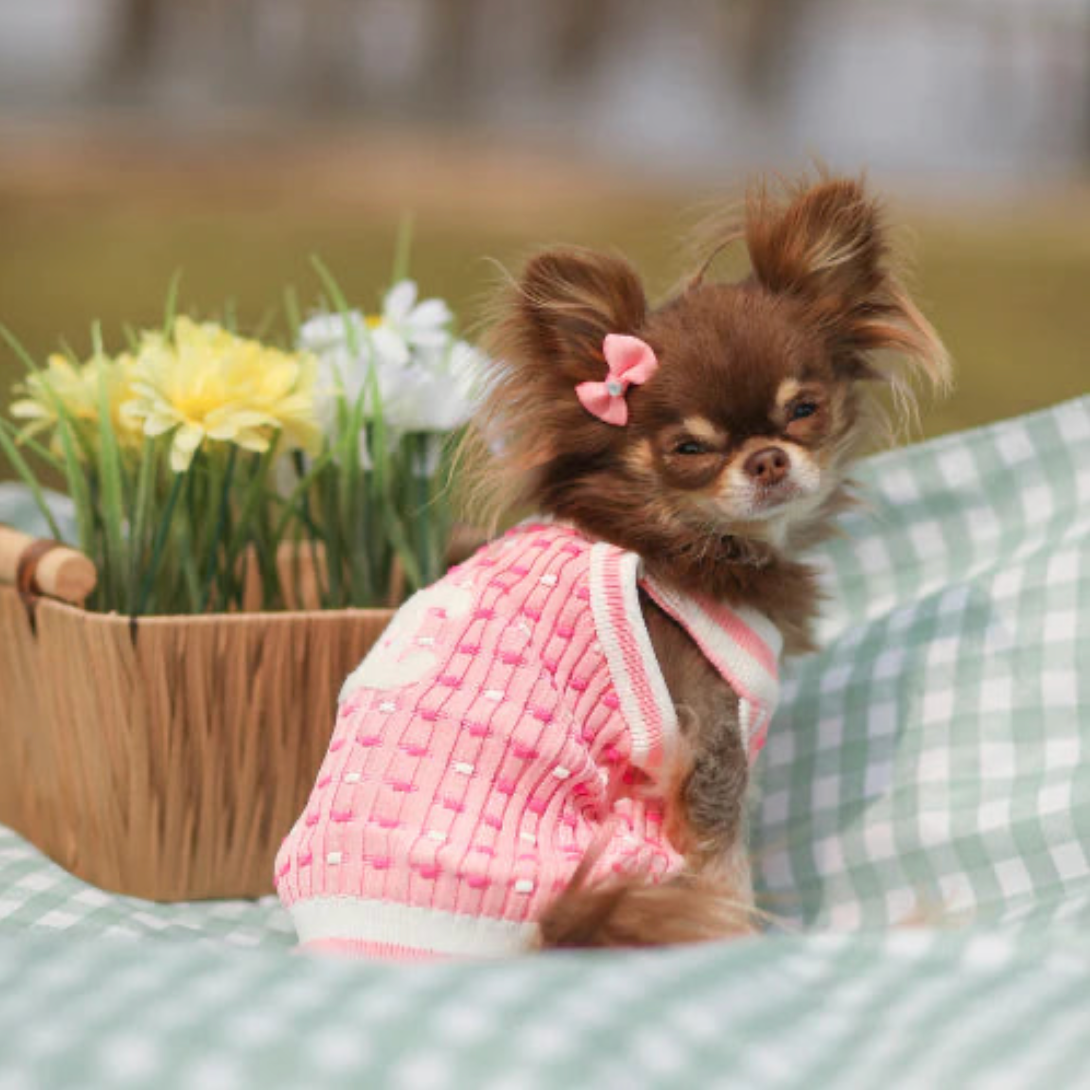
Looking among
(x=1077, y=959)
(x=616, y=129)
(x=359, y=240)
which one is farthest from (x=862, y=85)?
(x=1077, y=959)

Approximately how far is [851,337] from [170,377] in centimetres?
51

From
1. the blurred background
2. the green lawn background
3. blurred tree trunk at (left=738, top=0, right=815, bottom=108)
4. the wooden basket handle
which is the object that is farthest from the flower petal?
blurred tree trunk at (left=738, top=0, right=815, bottom=108)

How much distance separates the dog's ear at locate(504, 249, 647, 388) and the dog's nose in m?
0.13

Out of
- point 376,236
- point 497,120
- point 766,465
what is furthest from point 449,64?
point 766,465

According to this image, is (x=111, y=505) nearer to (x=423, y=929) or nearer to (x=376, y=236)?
(x=423, y=929)

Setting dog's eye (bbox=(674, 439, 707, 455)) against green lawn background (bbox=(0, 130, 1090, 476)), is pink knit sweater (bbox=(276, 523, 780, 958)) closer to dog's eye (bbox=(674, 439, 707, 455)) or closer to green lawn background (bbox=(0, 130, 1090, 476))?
dog's eye (bbox=(674, 439, 707, 455))

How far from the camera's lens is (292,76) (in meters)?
4.29

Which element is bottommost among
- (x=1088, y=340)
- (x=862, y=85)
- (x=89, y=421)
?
(x=1088, y=340)

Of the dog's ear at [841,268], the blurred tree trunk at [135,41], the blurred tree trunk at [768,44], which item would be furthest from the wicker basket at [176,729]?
the blurred tree trunk at [135,41]

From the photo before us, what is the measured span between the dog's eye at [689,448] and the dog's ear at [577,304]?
0.27 ft

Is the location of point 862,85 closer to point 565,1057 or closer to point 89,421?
point 89,421

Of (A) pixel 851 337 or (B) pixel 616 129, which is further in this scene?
(B) pixel 616 129

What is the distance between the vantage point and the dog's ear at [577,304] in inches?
40.2

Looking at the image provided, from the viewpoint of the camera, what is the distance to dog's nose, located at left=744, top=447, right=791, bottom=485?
970mm
